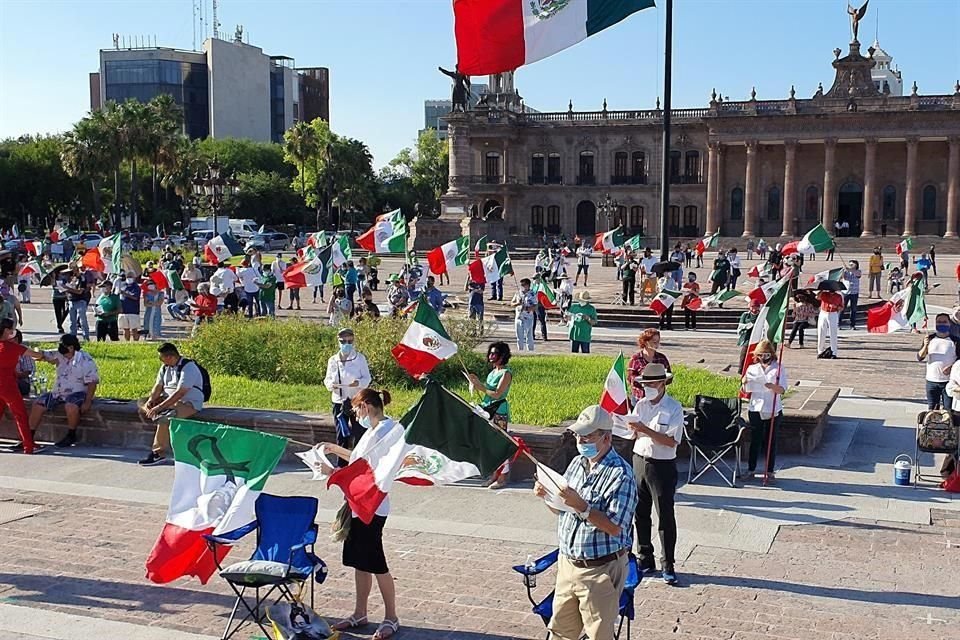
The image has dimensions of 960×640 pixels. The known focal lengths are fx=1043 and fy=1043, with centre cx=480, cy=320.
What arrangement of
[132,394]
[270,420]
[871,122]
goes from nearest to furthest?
[270,420] < [132,394] < [871,122]

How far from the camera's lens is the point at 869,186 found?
7488cm

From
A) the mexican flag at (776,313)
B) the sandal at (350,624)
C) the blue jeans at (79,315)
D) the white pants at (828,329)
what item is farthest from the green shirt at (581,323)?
the sandal at (350,624)

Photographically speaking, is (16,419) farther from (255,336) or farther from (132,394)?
(255,336)

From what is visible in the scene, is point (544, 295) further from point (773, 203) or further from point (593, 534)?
point (773, 203)

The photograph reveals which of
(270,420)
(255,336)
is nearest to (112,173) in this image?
(255,336)

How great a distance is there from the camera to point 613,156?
8394 centimetres

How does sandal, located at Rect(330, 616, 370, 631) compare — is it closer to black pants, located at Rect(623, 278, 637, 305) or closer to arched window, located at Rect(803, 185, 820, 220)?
black pants, located at Rect(623, 278, 637, 305)

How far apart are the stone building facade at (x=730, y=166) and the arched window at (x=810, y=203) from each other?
75mm

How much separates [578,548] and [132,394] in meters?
10.1

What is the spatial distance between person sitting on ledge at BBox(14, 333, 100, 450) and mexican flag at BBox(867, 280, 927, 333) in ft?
39.3

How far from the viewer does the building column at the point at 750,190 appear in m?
77.3

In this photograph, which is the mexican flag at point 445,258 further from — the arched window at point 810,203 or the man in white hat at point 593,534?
the arched window at point 810,203

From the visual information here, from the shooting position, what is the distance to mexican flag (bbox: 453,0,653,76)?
1160cm

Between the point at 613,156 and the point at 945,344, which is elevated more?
the point at 613,156
